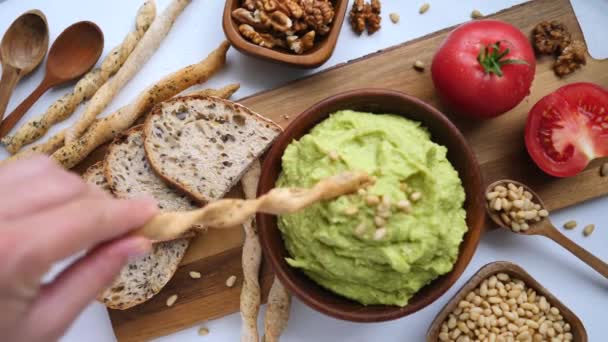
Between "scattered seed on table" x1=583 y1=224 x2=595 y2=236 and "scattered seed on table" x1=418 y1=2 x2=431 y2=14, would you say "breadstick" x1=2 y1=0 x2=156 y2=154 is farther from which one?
"scattered seed on table" x1=583 y1=224 x2=595 y2=236

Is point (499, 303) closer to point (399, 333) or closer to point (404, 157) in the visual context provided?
point (399, 333)

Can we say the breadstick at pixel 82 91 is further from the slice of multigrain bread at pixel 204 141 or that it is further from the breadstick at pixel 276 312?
the breadstick at pixel 276 312

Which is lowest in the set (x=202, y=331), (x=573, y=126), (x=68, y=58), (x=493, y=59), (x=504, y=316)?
(x=504, y=316)

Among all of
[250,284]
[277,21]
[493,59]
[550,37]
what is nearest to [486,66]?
[493,59]

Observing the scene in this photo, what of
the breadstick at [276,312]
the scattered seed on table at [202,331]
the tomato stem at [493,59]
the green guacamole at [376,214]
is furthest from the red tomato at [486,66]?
the scattered seed on table at [202,331]

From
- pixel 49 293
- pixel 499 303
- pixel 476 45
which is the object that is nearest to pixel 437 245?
pixel 499 303

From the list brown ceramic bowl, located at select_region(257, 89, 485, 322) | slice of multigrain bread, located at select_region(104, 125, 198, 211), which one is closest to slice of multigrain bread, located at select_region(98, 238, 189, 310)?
slice of multigrain bread, located at select_region(104, 125, 198, 211)

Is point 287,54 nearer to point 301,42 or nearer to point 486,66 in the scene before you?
point 301,42
